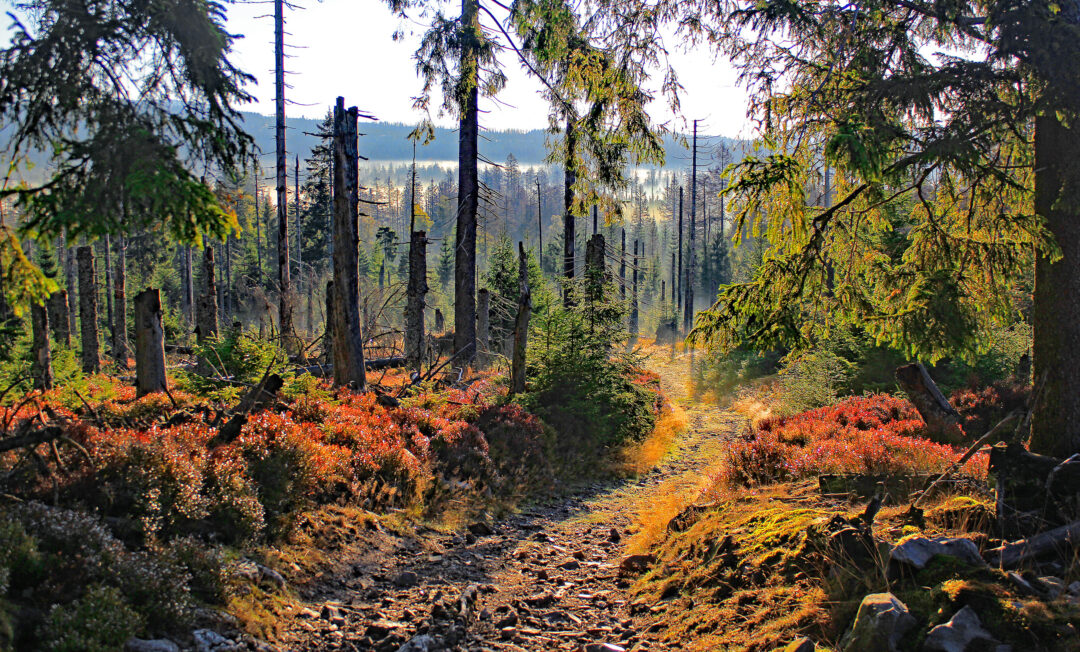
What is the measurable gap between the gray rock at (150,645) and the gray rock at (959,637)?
479 centimetres

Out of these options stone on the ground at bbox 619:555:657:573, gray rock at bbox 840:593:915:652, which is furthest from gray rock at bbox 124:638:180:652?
stone on the ground at bbox 619:555:657:573

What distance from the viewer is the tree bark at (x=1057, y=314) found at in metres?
6.12

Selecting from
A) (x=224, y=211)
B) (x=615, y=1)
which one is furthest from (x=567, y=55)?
(x=224, y=211)

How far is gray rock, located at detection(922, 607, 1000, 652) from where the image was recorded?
3746 millimetres

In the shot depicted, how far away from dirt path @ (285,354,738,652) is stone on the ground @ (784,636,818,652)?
1277mm

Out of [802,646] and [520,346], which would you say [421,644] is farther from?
[520,346]

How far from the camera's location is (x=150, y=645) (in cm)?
403

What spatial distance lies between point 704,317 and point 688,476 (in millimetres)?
6399

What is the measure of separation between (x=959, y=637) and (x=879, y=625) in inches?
17.3

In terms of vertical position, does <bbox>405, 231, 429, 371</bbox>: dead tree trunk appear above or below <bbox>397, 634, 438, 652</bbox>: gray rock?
above

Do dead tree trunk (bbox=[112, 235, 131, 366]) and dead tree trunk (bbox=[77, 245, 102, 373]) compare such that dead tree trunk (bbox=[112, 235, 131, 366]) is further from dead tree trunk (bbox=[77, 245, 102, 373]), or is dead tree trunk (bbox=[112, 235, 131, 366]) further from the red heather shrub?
the red heather shrub

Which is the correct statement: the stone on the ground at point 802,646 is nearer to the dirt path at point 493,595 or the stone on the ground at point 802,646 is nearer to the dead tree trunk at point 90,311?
the dirt path at point 493,595

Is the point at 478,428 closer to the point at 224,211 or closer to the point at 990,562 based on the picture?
the point at 224,211

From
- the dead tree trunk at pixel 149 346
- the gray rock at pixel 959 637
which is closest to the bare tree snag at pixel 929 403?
the gray rock at pixel 959 637
